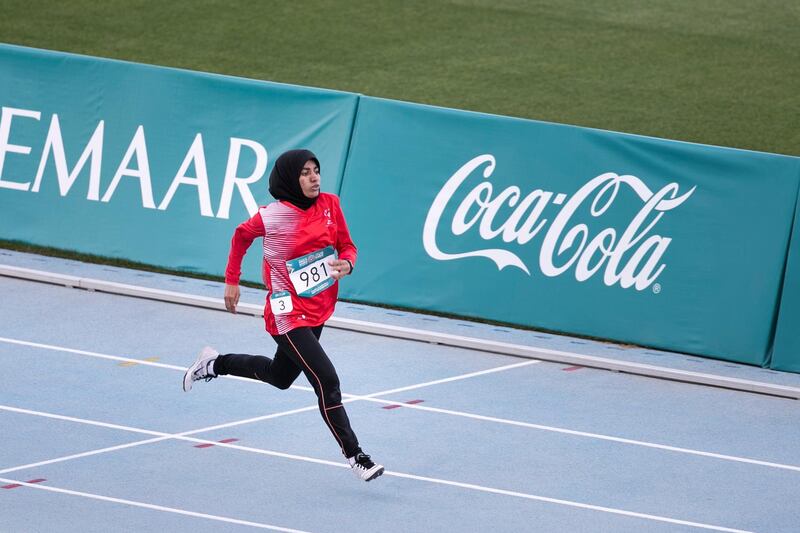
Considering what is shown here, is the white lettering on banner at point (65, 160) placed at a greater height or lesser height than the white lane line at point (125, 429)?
greater

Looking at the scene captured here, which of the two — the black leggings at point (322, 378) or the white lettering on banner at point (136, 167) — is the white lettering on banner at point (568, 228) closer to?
the white lettering on banner at point (136, 167)

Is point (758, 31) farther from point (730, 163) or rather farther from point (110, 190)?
point (110, 190)

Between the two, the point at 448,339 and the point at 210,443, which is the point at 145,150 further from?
the point at 210,443

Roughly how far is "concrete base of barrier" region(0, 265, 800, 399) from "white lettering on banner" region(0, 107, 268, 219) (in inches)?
38.9

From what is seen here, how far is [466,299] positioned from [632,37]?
10.3m

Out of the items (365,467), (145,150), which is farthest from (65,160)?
(365,467)

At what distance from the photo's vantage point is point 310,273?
8.16m

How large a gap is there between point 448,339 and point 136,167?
12.6 ft

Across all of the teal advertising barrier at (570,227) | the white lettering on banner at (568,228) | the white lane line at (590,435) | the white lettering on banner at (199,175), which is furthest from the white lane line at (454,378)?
the white lettering on banner at (199,175)

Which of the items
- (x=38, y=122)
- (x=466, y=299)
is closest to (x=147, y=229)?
(x=38, y=122)

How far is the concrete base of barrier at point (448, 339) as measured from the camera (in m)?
10.8

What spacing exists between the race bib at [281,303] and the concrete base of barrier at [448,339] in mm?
3598

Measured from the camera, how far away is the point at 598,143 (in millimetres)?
11773

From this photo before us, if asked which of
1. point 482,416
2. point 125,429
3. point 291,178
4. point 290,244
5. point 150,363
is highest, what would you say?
point 291,178
